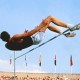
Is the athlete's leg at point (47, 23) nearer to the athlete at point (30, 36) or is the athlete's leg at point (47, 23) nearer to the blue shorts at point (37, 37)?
the athlete at point (30, 36)

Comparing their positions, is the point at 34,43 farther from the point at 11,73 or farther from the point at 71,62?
the point at 11,73

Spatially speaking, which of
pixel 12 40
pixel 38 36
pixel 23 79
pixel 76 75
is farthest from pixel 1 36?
pixel 76 75

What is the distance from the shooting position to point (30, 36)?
15609 millimetres

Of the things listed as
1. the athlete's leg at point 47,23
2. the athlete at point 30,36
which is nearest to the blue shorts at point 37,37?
the athlete at point 30,36

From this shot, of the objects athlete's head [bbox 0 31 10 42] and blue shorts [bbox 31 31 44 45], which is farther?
blue shorts [bbox 31 31 44 45]

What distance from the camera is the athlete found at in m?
15.3

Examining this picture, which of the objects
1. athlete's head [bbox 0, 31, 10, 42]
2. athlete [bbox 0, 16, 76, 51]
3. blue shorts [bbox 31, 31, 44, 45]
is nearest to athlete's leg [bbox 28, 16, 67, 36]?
athlete [bbox 0, 16, 76, 51]

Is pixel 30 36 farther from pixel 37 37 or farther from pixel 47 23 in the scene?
pixel 47 23

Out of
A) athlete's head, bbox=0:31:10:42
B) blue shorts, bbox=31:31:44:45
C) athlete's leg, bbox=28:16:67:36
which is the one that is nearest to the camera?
athlete's leg, bbox=28:16:67:36

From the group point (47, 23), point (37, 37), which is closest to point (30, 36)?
point (37, 37)

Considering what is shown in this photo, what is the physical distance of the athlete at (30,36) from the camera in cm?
1534

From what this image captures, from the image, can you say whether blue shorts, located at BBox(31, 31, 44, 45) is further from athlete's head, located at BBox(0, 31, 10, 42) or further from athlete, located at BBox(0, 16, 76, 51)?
athlete's head, located at BBox(0, 31, 10, 42)

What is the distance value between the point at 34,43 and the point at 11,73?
31386 mm

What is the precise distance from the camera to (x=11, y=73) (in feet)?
154
